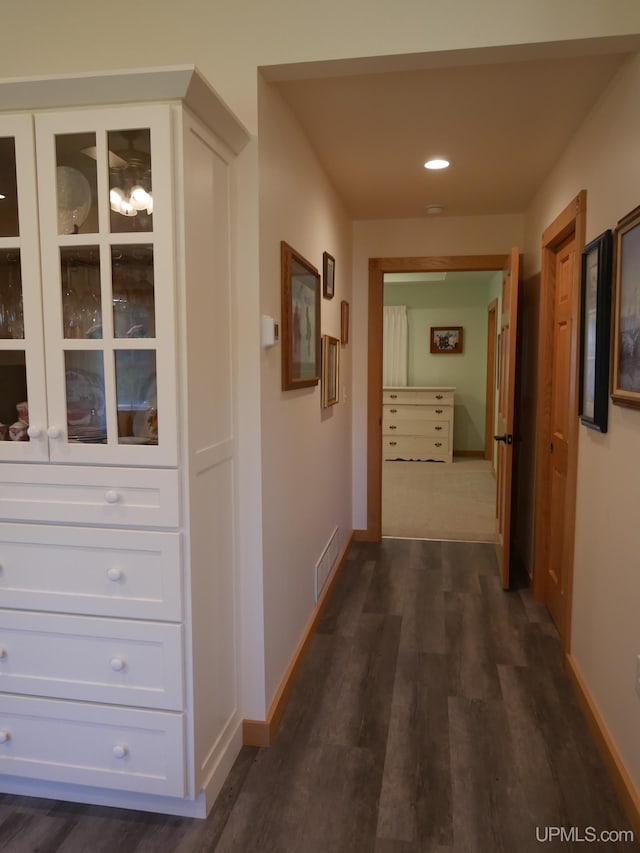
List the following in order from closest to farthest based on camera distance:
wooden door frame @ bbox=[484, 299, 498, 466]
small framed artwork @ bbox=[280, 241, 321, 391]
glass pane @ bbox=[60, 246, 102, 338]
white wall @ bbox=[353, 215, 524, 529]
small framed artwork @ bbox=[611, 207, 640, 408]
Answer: glass pane @ bbox=[60, 246, 102, 338]
small framed artwork @ bbox=[611, 207, 640, 408]
small framed artwork @ bbox=[280, 241, 321, 391]
white wall @ bbox=[353, 215, 524, 529]
wooden door frame @ bbox=[484, 299, 498, 466]

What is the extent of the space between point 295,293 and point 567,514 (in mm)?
1527

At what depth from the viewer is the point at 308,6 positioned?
6.11ft

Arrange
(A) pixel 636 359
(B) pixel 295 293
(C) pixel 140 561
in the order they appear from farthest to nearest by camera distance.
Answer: (B) pixel 295 293, (A) pixel 636 359, (C) pixel 140 561

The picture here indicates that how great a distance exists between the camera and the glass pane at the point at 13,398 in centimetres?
174

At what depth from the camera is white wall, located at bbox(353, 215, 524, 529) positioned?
13.7 feet

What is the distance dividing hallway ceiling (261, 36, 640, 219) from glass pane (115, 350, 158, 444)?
1.06 metres

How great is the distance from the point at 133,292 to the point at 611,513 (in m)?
1.72

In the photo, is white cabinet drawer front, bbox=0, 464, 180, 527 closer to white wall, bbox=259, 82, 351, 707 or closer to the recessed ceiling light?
white wall, bbox=259, 82, 351, 707

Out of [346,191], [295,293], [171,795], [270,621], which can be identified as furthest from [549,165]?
[171,795]

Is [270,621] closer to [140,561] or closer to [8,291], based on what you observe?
[140,561]

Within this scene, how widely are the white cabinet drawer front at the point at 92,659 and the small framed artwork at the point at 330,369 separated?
5.77 feet

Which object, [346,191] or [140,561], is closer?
[140,561]

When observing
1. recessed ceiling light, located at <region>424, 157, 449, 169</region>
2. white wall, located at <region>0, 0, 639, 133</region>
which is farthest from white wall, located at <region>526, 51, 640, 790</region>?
recessed ceiling light, located at <region>424, 157, 449, 169</region>

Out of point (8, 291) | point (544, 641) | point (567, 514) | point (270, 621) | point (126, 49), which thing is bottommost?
point (544, 641)
